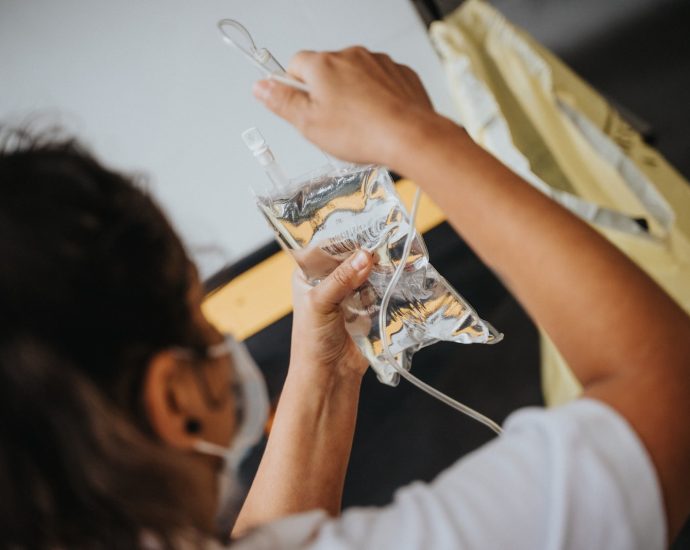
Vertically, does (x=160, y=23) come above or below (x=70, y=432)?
above

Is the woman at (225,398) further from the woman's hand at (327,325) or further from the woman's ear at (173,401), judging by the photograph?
the woman's hand at (327,325)

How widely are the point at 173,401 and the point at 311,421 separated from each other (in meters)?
0.28

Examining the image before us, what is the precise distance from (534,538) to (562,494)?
36 mm

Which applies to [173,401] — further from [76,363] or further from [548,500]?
[548,500]

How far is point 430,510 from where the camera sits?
0.34 metres

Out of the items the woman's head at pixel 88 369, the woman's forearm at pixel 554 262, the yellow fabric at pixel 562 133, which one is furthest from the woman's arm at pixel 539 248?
the yellow fabric at pixel 562 133

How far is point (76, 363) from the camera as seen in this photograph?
33 centimetres

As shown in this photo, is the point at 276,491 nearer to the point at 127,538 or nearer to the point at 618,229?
the point at 127,538

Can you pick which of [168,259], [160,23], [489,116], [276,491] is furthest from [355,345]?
[160,23]

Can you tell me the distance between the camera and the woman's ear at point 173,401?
0.36 m

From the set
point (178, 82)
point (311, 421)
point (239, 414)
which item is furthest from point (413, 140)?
point (178, 82)

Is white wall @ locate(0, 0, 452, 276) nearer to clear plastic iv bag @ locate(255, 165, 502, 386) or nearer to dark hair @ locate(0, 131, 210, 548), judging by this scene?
clear plastic iv bag @ locate(255, 165, 502, 386)

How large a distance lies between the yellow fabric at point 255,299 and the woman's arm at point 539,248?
0.55 meters

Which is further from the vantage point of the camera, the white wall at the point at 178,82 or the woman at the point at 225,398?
the white wall at the point at 178,82
